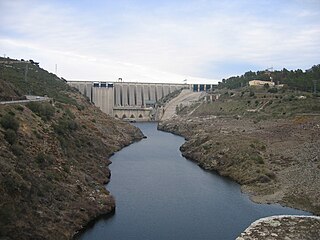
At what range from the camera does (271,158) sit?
41125 mm

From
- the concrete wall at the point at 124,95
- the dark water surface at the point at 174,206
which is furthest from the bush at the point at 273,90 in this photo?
the dark water surface at the point at 174,206

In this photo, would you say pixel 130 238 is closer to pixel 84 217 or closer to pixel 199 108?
pixel 84 217

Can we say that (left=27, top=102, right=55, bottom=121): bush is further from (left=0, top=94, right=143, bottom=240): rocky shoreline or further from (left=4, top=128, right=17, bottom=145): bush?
(left=4, top=128, right=17, bottom=145): bush

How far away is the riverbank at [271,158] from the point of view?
102 ft

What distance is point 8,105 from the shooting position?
35656 millimetres

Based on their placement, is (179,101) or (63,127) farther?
(179,101)

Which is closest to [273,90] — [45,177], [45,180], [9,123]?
[9,123]

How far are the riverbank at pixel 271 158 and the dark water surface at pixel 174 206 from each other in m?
1.36

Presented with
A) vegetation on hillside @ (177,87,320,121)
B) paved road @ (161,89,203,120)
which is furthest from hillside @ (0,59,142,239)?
paved road @ (161,89,203,120)

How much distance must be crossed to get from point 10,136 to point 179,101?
321 ft

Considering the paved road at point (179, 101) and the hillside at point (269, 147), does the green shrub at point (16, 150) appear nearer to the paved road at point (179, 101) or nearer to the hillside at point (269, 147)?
Answer: the hillside at point (269, 147)

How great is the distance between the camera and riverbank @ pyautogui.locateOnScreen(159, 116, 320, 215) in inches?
1221

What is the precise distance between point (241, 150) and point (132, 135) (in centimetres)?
3477

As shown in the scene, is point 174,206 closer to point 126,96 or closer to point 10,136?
point 10,136
